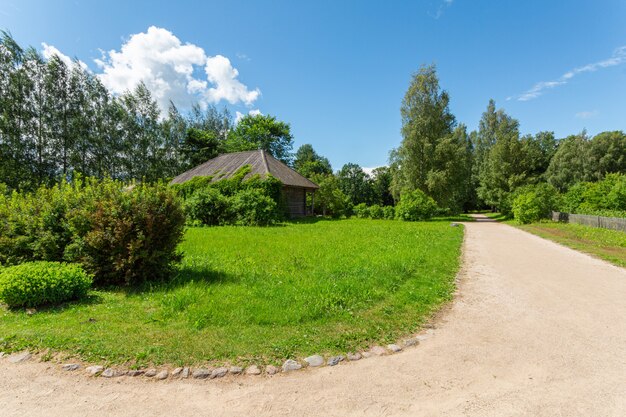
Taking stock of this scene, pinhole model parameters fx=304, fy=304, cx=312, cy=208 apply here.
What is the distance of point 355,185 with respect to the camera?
5234 cm

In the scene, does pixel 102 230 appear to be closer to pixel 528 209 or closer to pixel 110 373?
pixel 110 373

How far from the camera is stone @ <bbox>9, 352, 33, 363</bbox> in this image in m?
3.73

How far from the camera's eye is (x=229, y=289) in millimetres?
6113

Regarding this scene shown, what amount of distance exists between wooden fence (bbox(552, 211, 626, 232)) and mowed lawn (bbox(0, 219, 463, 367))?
15.4 meters

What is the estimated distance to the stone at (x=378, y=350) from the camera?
3926mm

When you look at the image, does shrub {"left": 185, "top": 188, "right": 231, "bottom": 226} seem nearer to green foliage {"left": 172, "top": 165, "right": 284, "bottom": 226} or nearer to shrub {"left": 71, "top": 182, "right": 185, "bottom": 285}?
green foliage {"left": 172, "top": 165, "right": 284, "bottom": 226}

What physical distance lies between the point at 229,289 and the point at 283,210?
18864 mm

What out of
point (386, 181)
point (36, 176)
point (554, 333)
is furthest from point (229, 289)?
point (386, 181)

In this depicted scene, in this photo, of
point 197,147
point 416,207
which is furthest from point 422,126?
point 197,147

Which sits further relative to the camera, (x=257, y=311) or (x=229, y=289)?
(x=229, y=289)

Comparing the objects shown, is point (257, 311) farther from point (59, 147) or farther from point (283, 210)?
point (59, 147)

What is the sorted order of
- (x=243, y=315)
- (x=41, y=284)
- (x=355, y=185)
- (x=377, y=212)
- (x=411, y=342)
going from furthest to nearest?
(x=355, y=185), (x=377, y=212), (x=41, y=284), (x=243, y=315), (x=411, y=342)

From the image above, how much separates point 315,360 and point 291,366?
0.31m

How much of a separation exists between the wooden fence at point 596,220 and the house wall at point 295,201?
21121mm
